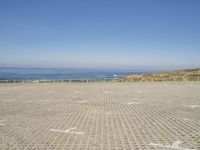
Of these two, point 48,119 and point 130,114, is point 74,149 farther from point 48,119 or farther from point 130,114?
point 130,114

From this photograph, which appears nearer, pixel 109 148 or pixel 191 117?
pixel 109 148

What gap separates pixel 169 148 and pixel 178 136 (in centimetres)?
102

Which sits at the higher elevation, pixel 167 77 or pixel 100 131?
pixel 100 131

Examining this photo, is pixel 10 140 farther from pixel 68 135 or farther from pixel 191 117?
pixel 191 117

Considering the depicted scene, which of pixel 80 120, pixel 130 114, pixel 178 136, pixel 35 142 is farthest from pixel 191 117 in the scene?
pixel 35 142

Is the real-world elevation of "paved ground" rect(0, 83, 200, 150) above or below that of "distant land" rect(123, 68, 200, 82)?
above

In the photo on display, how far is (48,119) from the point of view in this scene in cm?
801

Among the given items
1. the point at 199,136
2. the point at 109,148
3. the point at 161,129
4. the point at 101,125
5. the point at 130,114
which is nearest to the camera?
the point at 109,148

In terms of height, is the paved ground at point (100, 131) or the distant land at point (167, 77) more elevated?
the paved ground at point (100, 131)

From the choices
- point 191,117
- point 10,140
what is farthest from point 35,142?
point 191,117

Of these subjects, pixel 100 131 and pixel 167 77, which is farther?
pixel 167 77

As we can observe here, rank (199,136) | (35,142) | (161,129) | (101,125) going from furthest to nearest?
(101,125), (161,129), (199,136), (35,142)

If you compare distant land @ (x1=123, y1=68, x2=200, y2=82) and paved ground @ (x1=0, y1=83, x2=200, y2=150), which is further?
distant land @ (x1=123, y1=68, x2=200, y2=82)

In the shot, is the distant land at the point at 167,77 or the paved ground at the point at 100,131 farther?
the distant land at the point at 167,77
